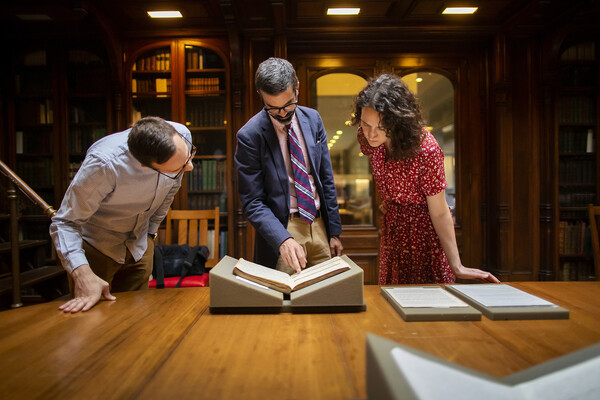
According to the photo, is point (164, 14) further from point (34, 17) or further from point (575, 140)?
point (575, 140)

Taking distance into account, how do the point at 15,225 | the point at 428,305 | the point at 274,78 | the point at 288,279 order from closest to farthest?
1. the point at 428,305
2. the point at 288,279
3. the point at 274,78
4. the point at 15,225

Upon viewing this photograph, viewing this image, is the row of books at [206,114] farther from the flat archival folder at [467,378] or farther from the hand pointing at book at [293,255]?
the flat archival folder at [467,378]

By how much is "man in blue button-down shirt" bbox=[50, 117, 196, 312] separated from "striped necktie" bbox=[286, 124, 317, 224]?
0.45m

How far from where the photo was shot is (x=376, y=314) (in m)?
1.13

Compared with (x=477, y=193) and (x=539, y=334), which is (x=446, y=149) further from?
(x=539, y=334)

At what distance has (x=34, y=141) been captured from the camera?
395 cm

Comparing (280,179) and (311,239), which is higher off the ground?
(280,179)

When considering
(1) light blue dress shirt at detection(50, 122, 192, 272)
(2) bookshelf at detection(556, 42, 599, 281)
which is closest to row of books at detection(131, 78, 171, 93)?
(1) light blue dress shirt at detection(50, 122, 192, 272)

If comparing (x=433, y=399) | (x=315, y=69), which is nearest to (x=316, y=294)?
(x=433, y=399)

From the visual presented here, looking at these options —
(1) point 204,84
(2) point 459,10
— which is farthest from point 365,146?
(1) point 204,84

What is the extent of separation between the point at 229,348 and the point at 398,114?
103 centimetres

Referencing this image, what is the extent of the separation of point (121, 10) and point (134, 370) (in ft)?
11.8

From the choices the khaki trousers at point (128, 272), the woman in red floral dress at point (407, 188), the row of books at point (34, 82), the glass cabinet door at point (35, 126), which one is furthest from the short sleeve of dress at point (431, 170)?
the row of books at point (34, 82)

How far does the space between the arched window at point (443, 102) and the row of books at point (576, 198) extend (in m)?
1.10
